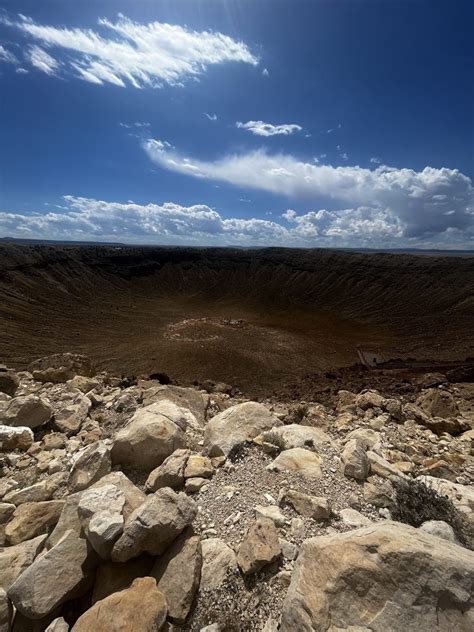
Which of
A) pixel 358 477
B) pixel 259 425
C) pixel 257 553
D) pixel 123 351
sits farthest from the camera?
pixel 123 351

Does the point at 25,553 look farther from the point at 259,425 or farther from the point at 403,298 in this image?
the point at 403,298

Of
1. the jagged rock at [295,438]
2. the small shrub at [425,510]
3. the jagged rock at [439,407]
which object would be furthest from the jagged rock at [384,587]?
the jagged rock at [439,407]

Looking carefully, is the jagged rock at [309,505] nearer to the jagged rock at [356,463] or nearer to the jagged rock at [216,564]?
the jagged rock at [356,463]

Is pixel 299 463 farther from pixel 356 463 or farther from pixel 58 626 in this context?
pixel 58 626

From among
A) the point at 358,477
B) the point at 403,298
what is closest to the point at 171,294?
the point at 403,298

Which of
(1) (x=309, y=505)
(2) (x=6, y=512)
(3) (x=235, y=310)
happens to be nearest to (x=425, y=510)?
(1) (x=309, y=505)

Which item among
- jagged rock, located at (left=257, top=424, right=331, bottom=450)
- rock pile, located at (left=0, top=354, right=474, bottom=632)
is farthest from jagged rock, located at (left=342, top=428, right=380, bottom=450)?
jagged rock, located at (left=257, top=424, right=331, bottom=450)

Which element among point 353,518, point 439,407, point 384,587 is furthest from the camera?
point 439,407
